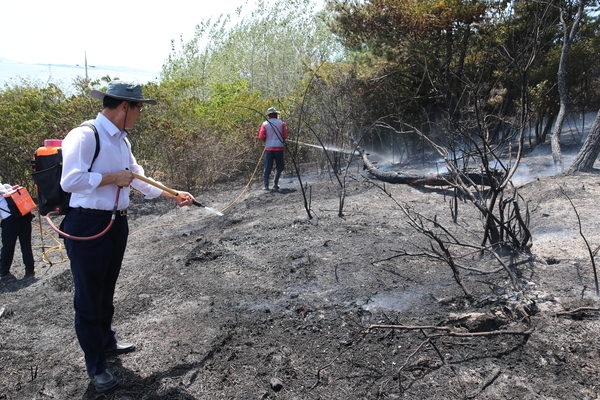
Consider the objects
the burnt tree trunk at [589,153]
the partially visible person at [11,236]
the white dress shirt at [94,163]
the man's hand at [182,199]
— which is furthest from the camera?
the burnt tree trunk at [589,153]

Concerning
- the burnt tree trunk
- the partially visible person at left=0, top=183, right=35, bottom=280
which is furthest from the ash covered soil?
the burnt tree trunk

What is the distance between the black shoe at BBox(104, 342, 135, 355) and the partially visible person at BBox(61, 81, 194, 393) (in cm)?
39

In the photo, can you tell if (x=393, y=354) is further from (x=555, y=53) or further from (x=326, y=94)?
(x=555, y=53)

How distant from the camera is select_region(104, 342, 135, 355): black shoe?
311 cm

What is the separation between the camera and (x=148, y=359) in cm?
304

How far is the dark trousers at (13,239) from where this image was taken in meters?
5.33

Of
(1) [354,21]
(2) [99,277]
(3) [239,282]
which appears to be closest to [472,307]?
(3) [239,282]

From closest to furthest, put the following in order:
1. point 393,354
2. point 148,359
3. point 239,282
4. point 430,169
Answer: point 393,354, point 148,359, point 239,282, point 430,169

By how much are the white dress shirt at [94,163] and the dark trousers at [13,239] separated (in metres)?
3.36

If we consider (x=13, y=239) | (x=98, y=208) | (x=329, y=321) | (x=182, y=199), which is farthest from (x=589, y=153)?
(x=13, y=239)

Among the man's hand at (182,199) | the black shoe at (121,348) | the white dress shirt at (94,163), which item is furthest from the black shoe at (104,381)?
the man's hand at (182,199)

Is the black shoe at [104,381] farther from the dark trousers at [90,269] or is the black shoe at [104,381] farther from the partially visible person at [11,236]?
the partially visible person at [11,236]

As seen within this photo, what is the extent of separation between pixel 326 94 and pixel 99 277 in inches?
368

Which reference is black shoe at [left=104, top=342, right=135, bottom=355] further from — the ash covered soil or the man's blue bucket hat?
the man's blue bucket hat
